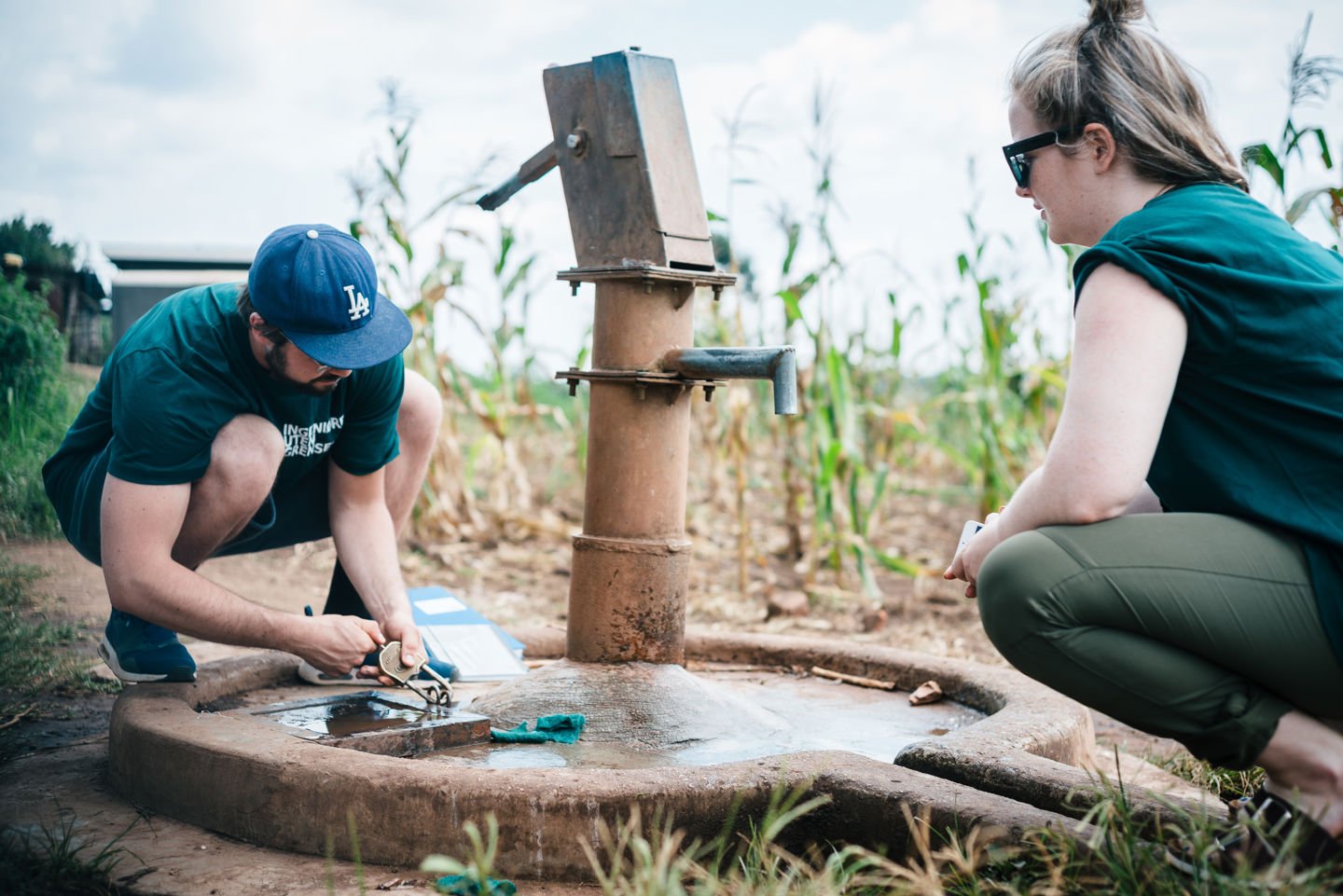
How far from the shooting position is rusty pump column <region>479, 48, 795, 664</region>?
8.08ft

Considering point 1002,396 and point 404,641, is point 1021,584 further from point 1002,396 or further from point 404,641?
point 1002,396

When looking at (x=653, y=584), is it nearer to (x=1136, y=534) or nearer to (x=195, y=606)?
(x=195, y=606)

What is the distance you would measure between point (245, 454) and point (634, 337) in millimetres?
852

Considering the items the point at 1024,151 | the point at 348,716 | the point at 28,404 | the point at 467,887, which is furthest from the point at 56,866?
the point at 28,404

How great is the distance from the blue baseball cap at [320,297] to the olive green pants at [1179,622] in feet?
4.44

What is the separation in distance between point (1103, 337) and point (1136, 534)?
0.90 feet

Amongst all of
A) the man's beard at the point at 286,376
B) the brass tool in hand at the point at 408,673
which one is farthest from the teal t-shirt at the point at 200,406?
the brass tool in hand at the point at 408,673

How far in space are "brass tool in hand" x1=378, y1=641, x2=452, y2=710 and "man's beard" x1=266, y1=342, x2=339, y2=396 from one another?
0.56 metres

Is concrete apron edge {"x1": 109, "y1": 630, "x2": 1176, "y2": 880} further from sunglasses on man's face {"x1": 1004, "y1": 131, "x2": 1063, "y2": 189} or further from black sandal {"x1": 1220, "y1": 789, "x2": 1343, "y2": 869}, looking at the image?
sunglasses on man's face {"x1": 1004, "y1": 131, "x2": 1063, "y2": 189}

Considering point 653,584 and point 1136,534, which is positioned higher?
point 1136,534

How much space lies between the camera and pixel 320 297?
225cm

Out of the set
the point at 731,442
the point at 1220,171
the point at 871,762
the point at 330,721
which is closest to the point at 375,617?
the point at 330,721

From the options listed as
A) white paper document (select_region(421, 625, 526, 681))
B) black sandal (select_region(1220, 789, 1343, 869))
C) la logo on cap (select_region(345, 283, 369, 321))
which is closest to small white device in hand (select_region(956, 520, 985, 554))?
black sandal (select_region(1220, 789, 1343, 869))

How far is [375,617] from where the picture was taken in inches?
107
